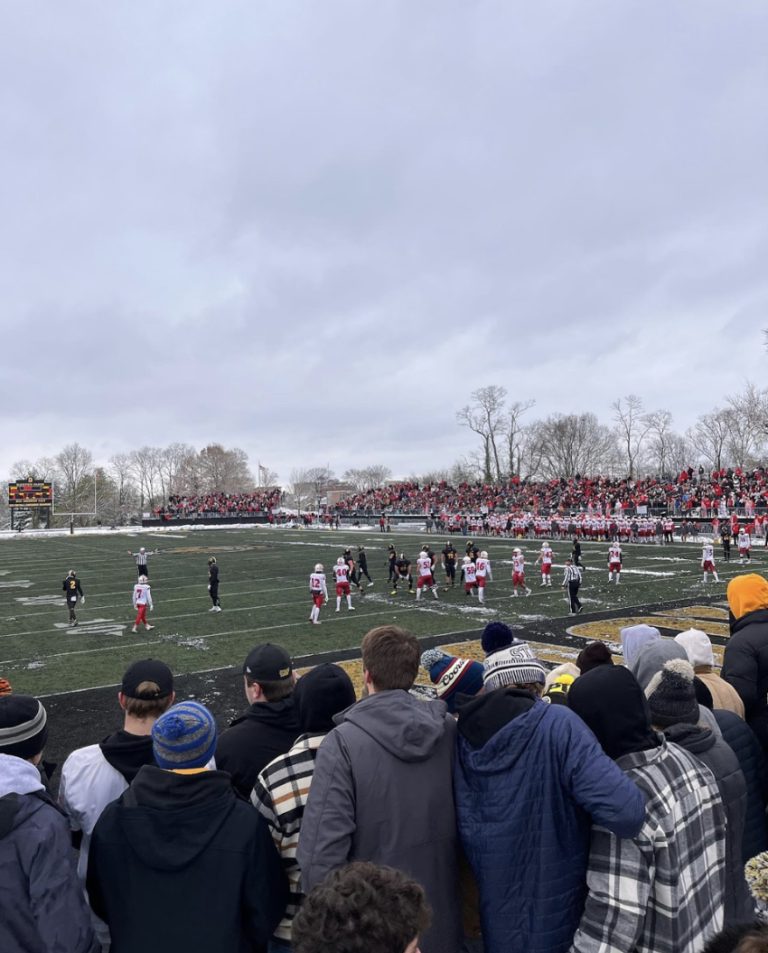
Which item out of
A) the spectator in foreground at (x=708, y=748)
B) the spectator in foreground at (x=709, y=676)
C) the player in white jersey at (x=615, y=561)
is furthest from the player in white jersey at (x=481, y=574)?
the spectator in foreground at (x=708, y=748)

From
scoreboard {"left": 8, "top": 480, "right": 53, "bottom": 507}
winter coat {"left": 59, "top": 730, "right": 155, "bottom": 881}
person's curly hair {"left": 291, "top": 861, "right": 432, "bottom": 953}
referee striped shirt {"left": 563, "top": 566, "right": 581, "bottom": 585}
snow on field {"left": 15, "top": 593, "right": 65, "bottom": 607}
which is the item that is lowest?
snow on field {"left": 15, "top": 593, "right": 65, "bottom": 607}

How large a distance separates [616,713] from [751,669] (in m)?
2.08

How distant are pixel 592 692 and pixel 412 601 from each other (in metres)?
16.7

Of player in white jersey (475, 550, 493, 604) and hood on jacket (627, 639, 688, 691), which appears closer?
hood on jacket (627, 639, 688, 691)

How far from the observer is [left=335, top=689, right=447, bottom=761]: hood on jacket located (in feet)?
8.23

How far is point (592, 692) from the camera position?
2707mm

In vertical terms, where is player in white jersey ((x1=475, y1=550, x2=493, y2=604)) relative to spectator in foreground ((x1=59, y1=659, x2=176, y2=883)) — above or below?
below

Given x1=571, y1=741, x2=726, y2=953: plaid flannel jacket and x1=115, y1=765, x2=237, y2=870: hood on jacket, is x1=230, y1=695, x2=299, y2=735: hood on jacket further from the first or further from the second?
x1=571, y1=741, x2=726, y2=953: plaid flannel jacket

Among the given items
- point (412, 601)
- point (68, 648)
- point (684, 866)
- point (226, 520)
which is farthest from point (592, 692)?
point (226, 520)

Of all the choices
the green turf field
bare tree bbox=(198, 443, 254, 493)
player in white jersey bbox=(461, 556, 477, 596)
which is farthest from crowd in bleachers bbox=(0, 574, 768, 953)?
bare tree bbox=(198, 443, 254, 493)

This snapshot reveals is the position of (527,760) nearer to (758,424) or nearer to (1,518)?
(758,424)

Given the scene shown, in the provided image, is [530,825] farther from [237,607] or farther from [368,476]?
[368,476]

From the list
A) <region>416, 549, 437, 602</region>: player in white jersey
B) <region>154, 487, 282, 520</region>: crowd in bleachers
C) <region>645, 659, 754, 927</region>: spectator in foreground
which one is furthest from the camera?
<region>154, 487, 282, 520</region>: crowd in bleachers

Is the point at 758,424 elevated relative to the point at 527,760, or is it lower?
elevated
